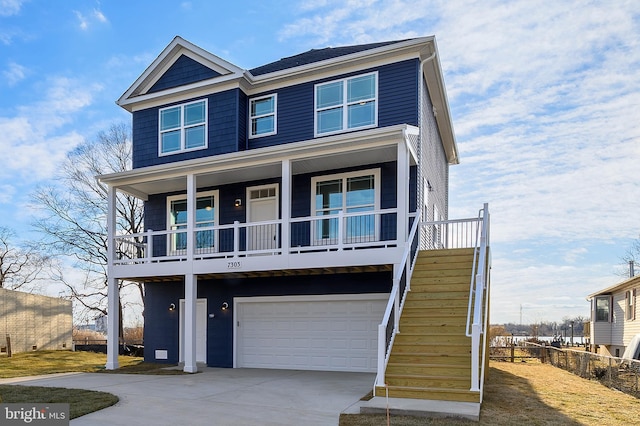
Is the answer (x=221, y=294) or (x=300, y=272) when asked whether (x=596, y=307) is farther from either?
(x=221, y=294)

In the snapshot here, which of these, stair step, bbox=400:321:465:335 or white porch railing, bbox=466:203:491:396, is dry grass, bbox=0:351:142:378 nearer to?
stair step, bbox=400:321:465:335

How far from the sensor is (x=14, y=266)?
32812 mm

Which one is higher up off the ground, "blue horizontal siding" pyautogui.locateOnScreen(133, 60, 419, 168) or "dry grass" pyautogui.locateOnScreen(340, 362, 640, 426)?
"blue horizontal siding" pyautogui.locateOnScreen(133, 60, 419, 168)

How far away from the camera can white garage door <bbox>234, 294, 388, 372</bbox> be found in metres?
12.7

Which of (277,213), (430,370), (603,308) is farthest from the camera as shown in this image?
(603,308)

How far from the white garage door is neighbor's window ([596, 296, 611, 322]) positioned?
18.1 metres

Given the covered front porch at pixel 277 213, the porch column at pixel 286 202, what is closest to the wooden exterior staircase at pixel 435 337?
the covered front porch at pixel 277 213

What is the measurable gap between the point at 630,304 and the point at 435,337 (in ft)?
57.2

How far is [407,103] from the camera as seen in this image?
12594 millimetres

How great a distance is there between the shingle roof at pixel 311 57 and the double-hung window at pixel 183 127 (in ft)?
7.01

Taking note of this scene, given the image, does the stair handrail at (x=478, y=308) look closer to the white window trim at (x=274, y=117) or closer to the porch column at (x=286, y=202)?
the porch column at (x=286, y=202)

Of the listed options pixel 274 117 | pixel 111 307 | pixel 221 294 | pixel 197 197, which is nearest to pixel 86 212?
pixel 197 197

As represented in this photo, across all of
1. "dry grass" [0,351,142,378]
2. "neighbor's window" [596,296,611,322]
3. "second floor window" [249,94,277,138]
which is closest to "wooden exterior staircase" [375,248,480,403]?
"second floor window" [249,94,277,138]

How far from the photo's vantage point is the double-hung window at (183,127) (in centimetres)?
1495
